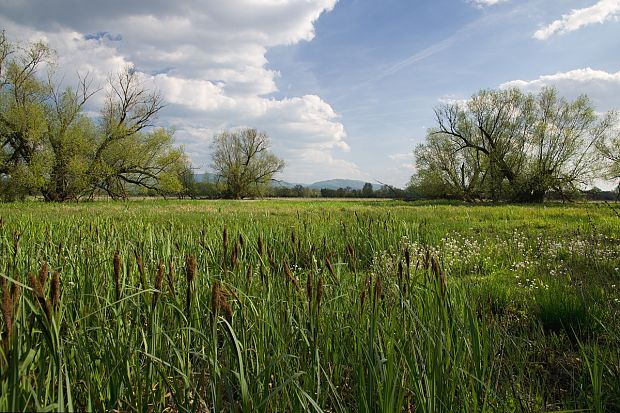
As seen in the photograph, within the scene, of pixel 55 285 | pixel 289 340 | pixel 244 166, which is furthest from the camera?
pixel 244 166

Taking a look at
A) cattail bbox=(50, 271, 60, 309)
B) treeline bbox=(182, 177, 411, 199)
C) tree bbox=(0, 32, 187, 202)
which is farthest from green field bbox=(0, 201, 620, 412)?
treeline bbox=(182, 177, 411, 199)

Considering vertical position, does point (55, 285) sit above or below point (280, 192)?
below

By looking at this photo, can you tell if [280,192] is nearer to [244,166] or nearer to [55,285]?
[244,166]

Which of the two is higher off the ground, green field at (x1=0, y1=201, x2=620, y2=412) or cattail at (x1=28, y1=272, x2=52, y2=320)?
cattail at (x1=28, y1=272, x2=52, y2=320)

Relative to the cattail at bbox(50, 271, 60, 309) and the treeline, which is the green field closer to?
the cattail at bbox(50, 271, 60, 309)


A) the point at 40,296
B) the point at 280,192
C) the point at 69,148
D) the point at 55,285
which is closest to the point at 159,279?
the point at 55,285

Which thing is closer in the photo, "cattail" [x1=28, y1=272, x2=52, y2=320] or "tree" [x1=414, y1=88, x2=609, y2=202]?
"cattail" [x1=28, y1=272, x2=52, y2=320]

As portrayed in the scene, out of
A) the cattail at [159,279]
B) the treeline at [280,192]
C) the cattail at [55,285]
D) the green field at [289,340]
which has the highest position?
the treeline at [280,192]

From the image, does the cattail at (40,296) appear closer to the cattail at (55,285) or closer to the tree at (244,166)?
the cattail at (55,285)

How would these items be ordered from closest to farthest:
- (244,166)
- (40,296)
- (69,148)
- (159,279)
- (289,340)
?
(40,296), (159,279), (289,340), (69,148), (244,166)

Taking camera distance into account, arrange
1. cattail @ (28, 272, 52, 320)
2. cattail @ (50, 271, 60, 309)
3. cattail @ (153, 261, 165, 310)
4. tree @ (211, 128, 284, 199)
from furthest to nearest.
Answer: tree @ (211, 128, 284, 199) < cattail @ (153, 261, 165, 310) < cattail @ (50, 271, 60, 309) < cattail @ (28, 272, 52, 320)

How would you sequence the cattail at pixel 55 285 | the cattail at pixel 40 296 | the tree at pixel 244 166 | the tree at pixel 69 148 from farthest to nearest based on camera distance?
1. the tree at pixel 244 166
2. the tree at pixel 69 148
3. the cattail at pixel 55 285
4. the cattail at pixel 40 296

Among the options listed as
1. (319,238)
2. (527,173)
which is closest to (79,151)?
(319,238)

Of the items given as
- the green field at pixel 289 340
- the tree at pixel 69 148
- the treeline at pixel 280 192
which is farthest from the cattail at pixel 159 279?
the treeline at pixel 280 192
